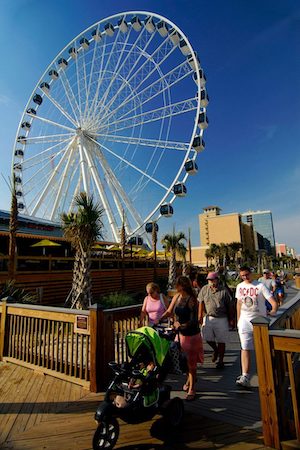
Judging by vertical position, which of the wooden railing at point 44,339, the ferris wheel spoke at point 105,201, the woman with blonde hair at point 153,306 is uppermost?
the ferris wheel spoke at point 105,201

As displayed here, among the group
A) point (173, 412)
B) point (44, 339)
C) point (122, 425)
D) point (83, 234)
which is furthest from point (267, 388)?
point (83, 234)

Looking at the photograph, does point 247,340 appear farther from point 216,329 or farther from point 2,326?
point 2,326

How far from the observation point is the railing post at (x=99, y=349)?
150 inches

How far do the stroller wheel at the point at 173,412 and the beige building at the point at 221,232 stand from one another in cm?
9798

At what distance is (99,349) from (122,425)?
1008 mm

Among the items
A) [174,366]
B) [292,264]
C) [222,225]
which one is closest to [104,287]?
[174,366]

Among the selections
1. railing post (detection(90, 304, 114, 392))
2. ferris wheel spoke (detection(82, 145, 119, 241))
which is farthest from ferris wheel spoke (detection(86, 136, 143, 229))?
railing post (detection(90, 304, 114, 392))

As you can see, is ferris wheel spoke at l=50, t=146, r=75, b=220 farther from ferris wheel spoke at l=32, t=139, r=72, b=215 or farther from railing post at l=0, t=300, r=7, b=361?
railing post at l=0, t=300, r=7, b=361

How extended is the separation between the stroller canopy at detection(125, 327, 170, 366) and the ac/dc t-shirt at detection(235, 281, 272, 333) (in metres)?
1.44

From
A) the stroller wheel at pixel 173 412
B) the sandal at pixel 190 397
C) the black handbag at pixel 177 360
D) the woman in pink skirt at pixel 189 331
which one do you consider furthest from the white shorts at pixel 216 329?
the stroller wheel at pixel 173 412

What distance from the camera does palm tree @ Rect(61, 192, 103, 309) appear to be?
9764mm

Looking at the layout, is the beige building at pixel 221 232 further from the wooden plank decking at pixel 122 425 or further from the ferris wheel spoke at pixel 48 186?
the wooden plank decking at pixel 122 425

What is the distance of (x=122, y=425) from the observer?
300 cm

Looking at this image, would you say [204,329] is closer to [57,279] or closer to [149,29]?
[57,279]
